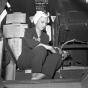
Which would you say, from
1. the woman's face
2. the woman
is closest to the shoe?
the woman

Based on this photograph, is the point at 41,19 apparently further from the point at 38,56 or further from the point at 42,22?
the point at 38,56

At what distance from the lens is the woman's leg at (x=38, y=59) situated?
3.89 ft

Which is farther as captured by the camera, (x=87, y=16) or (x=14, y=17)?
(x=14, y=17)

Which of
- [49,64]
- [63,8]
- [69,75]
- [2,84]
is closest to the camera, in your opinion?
[2,84]

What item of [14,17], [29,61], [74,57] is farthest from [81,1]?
[29,61]

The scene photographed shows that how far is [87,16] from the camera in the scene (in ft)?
5.67

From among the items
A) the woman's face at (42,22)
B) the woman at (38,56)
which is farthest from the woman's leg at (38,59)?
the woman's face at (42,22)

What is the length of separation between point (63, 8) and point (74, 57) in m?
0.66

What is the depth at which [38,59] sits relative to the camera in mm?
1196

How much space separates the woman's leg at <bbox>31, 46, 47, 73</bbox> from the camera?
1184 mm

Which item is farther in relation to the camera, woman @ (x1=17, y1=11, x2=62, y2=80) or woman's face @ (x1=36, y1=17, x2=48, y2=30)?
woman's face @ (x1=36, y1=17, x2=48, y2=30)

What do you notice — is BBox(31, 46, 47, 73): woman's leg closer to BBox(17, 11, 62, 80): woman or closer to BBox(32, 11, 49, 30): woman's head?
BBox(17, 11, 62, 80): woman

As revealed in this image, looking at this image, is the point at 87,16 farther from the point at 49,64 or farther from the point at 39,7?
the point at 49,64

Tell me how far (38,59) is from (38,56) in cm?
2
